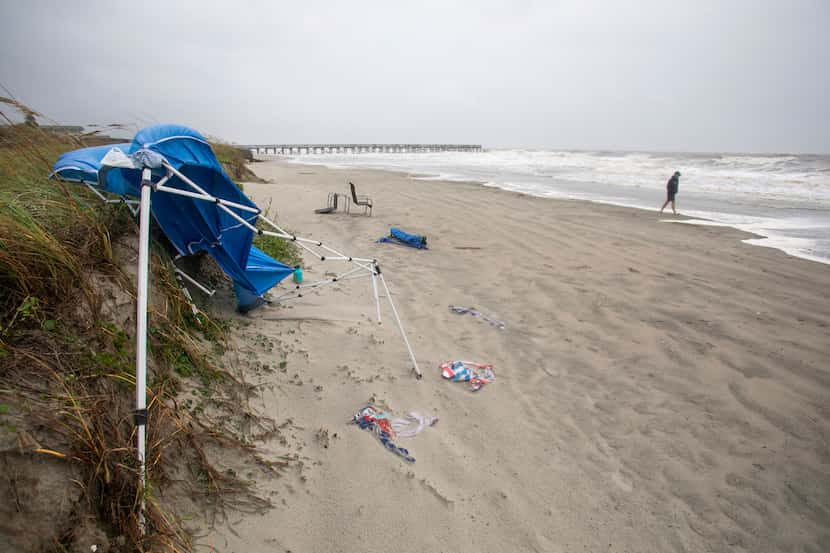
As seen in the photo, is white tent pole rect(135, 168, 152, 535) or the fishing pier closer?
white tent pole rect(135, 168, 152, 535)

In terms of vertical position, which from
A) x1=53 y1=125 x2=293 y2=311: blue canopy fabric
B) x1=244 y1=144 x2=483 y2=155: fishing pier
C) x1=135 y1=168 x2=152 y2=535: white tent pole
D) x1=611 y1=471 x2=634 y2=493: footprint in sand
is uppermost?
x1=244 y1=144 x2=483 y2=155: fishing pier

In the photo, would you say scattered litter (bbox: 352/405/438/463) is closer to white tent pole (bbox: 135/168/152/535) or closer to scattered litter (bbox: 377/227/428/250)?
white tent pole (bbox: 135/168/152/535)

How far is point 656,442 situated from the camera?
320 cm

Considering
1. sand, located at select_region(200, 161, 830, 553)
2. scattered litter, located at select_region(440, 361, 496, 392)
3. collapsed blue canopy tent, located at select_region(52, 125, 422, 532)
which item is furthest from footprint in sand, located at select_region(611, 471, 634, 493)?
collapsed blue canopy tent, located at select_region(52, 125, 422, 532)

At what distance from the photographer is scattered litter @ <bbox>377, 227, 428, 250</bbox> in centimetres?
838

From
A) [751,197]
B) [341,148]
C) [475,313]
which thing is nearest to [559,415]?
[475,313]

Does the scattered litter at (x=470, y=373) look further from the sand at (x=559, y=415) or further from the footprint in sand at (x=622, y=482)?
the footprint in sand at (x=622, y=482)

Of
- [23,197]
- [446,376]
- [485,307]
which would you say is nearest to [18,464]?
[23,197]

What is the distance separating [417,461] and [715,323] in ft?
15.2

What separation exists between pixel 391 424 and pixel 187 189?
7.93 feet

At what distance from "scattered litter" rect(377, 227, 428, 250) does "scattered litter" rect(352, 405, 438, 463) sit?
17.8 feet

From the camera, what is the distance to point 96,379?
196 cm

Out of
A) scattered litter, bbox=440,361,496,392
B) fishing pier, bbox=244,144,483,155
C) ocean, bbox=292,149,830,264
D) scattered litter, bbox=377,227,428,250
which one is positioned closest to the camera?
scattered litter, bbox=440,361,496,392

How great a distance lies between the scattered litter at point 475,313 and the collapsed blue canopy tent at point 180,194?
169 cm
